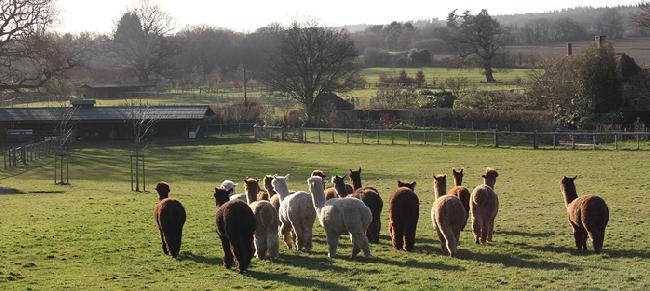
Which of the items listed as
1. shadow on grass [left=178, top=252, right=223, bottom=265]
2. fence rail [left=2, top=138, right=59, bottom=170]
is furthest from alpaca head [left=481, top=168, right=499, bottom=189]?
fence rail [left=2, top=138, right=59, bottom=170]

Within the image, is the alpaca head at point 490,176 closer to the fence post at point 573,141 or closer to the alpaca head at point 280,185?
the alpaca head at point 280,185

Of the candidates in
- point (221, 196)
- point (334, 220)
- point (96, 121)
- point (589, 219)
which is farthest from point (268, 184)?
point (96, 121)

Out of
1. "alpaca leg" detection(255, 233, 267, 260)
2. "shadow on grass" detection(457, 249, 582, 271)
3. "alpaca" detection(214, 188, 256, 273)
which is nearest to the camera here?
"alpaca" detection(214, 188, 256, 273)

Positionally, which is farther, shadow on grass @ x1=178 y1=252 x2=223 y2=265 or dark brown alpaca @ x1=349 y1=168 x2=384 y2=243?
dark brown alpaca @ x1=349 y1=168 x2=384 y2=243

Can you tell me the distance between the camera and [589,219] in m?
15.8

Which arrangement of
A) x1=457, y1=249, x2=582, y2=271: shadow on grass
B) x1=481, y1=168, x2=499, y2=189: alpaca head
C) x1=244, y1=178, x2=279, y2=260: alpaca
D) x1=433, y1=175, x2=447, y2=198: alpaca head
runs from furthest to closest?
1. x1=433, y1=175, x2=447, y2=198: alpaca head
2. x1=481, y1=168, x2=499, y2=189: alpaca head
3. x1=244, y1=178, x2=279, y2=260: alpaca
4. x1=457, y1=249, x2=582, y2=271: shadow on grass

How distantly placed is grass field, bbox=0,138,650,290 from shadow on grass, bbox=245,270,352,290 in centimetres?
2

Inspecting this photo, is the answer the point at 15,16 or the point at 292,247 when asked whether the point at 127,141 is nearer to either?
the point at 15,16

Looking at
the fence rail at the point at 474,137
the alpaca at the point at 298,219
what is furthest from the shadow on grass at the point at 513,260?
the fence rail at the point at 474,137

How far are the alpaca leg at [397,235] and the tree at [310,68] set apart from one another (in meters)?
46.7

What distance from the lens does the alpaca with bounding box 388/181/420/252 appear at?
16875 mm

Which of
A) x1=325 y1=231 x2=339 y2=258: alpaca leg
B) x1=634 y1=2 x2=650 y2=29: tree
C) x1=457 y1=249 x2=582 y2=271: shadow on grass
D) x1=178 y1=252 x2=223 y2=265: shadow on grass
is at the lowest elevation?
Answer: x1=178 y1=252 x2=223 y2=265: shadow on grass

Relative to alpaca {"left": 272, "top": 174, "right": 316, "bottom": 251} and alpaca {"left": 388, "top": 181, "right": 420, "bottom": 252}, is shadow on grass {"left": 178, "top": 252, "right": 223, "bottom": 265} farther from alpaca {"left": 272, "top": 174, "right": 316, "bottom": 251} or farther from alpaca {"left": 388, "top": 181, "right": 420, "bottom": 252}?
alpaca {"left": 388, "top": 181, "right": 420, "bottom": 252}

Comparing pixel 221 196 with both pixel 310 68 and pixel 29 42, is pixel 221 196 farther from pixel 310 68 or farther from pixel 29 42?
pixel 310 68
